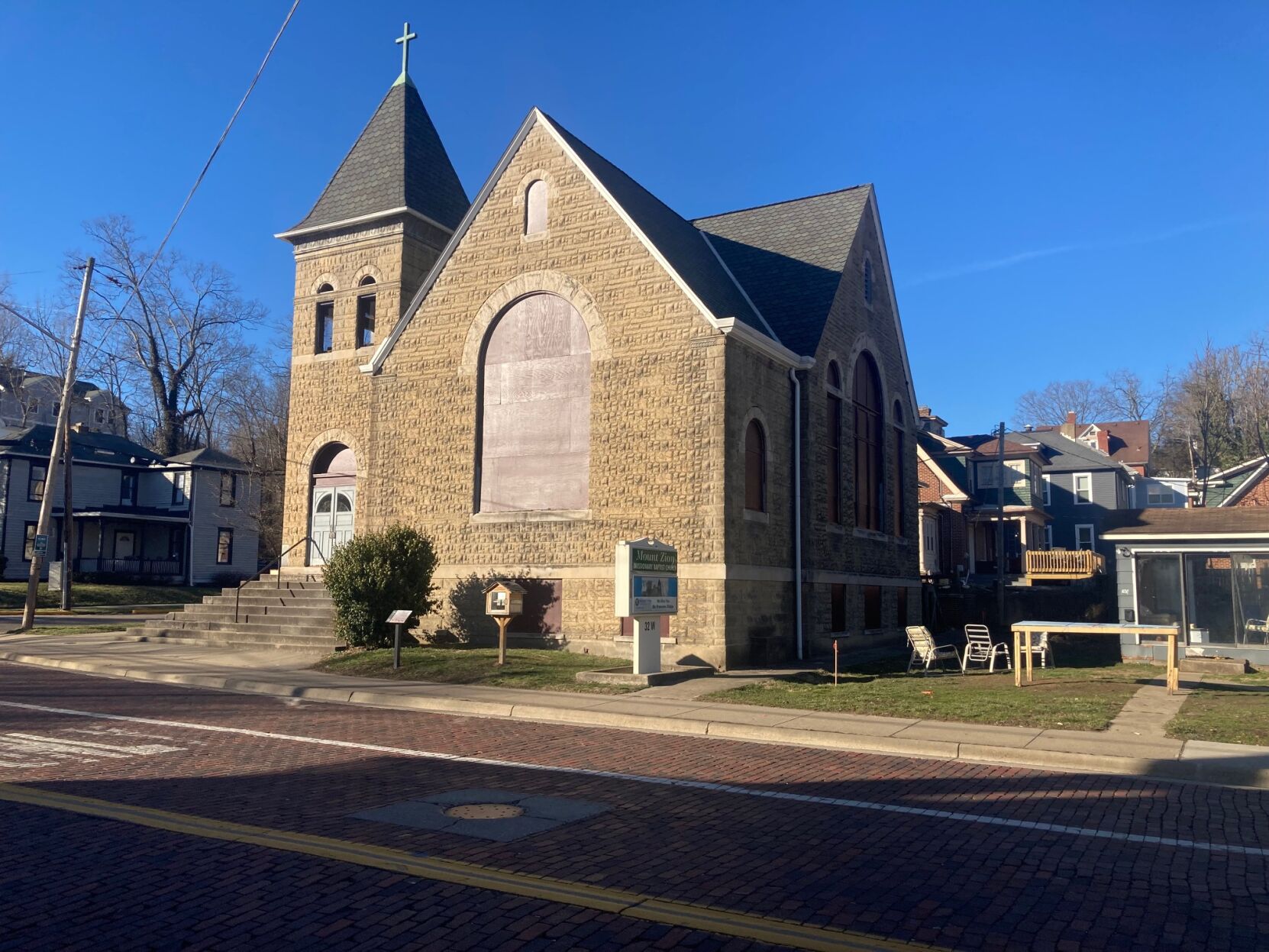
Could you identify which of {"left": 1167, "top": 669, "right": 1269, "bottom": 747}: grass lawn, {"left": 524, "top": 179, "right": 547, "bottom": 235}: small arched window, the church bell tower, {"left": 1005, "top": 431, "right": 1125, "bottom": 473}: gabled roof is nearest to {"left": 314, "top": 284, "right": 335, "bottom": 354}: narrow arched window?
the church bell tower

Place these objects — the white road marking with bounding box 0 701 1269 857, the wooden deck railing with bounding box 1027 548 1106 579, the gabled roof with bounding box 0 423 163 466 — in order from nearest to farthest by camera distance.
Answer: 1. the white road marking with bounding box 0 701 1269 857
2. the wooden deck railing with bounding box 1027 548 1106 579
3. the gabled roof with bounding box 0 423 163 466

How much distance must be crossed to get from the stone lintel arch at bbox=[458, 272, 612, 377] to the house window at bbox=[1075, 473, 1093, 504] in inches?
1688

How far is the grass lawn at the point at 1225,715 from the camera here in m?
11.8

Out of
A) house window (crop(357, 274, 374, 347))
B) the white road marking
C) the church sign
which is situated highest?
house window (crop(357, 274, 374, 347))

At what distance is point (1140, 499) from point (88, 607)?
60118mm

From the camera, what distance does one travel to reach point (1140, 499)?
211 feet

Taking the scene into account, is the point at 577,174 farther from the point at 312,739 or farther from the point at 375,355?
the point at 312,739

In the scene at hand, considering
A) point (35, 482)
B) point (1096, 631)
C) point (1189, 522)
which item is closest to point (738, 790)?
point (1096, 631)

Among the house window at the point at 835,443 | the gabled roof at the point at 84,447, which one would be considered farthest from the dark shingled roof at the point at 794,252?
the gabled roof at the point at 84,447

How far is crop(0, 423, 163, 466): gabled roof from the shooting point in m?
49.2

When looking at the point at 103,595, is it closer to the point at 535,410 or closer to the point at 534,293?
the point at 535,410

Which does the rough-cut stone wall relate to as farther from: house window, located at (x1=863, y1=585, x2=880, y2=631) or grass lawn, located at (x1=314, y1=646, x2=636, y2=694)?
house window, located at (x1=863, y1=585, x2=880, y2=631)

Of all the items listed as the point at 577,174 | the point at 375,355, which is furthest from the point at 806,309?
the point at 375,355

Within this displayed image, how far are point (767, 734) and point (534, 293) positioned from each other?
1390cm
